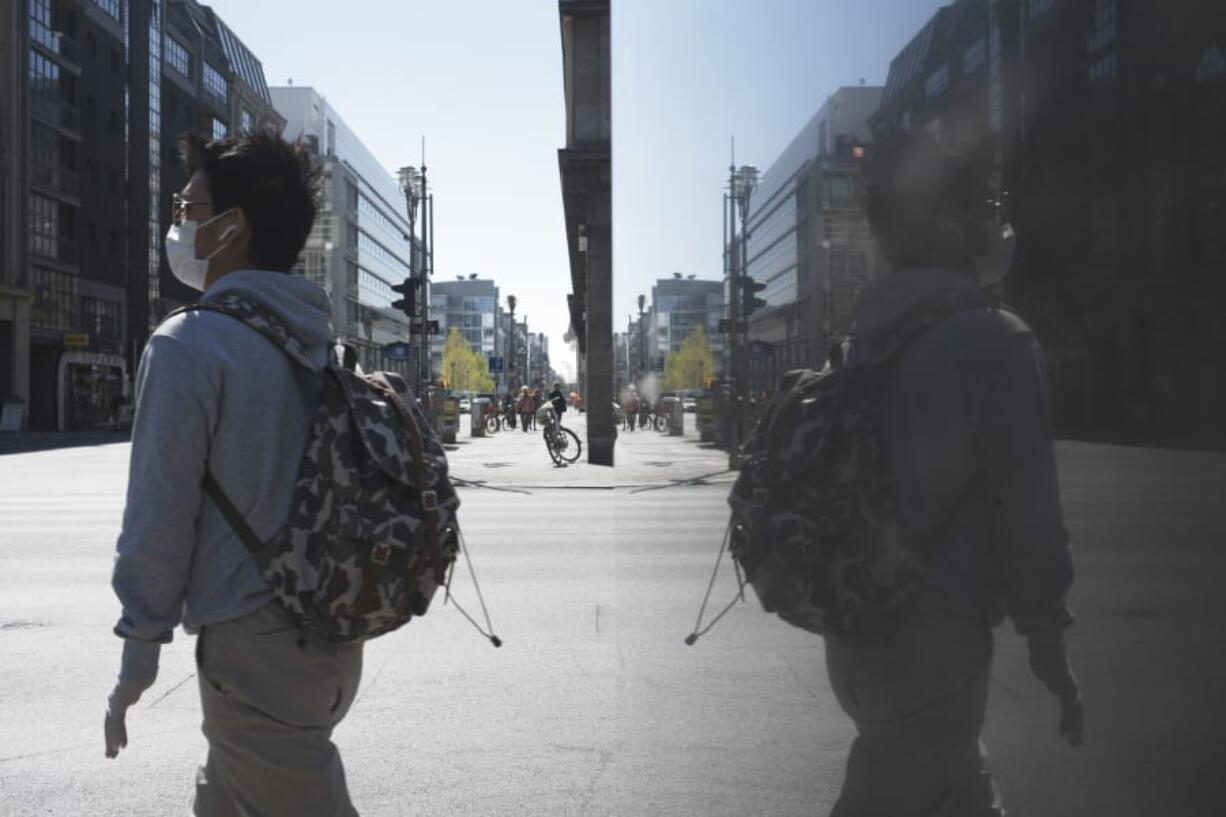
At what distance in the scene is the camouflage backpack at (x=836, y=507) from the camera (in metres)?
2.19

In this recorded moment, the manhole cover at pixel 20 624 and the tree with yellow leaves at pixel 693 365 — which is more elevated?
the tree with yellow leaves at pixel 693 365

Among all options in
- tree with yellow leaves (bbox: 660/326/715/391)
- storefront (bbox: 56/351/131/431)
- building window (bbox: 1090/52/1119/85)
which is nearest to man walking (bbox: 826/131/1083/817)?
building window (bbox: 1090/52/1119/85)

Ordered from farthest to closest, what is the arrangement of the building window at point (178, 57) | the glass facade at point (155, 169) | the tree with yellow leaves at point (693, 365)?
the building window at point (178, 57), the glass facade at point (155, 169), the tree with yellow leaves at point (693, 365)

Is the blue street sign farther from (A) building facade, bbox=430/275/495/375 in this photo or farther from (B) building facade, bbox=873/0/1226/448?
(A) building facade, bbox=430/275/495/375

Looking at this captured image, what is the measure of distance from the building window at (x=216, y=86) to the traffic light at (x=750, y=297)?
6006 centimetres

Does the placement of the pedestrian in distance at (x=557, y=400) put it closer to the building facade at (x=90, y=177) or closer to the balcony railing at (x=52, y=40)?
the building facade at (x=90, y=177)

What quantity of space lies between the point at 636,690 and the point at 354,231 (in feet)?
288

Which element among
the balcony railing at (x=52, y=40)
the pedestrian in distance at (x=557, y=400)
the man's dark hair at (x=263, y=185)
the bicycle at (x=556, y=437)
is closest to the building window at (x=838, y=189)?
the man's dark hair at (x=263, y=185)

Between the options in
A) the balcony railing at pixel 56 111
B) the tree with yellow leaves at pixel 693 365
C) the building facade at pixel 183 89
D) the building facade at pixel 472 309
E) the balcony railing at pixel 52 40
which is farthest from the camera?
the building facade at pixel 472 309

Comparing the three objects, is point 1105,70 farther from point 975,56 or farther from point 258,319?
point 258,319

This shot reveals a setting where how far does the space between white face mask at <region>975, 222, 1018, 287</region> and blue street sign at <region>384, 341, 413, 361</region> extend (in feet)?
95.4

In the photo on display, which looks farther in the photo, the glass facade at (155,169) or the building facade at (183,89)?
the building facade at (183,89)

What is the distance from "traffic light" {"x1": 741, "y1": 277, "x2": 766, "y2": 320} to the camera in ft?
10.4

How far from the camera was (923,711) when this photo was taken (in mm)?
2324
